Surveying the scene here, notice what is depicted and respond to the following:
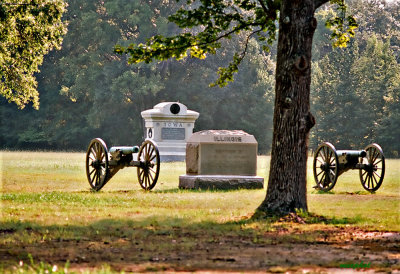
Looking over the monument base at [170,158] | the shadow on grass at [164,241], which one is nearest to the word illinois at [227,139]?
the shadow on grass at [164,241]

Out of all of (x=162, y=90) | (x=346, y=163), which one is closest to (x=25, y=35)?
(x=346, y=163)

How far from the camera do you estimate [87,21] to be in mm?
53688

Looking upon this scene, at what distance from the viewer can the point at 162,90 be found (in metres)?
56.0

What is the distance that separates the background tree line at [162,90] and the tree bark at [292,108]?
131 feet

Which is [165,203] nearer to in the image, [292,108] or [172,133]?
[292,108]

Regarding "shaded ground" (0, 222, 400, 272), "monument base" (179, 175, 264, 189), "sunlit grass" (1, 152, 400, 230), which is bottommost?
"shaded ground" (0, 222, 400, 272)

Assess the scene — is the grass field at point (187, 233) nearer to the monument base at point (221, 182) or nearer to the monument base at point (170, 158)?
the monument base at point (221, 182)

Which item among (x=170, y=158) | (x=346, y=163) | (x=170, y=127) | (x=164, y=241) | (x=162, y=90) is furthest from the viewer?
(x=162, y=90)

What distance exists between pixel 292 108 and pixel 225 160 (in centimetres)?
674

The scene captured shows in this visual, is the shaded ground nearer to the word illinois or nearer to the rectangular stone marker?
the word illinois

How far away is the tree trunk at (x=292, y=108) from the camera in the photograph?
11.5 m

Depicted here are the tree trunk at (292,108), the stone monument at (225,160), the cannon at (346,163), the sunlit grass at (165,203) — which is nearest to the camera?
the tree trunk at (292,108)

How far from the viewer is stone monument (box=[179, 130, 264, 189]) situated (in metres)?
18.0

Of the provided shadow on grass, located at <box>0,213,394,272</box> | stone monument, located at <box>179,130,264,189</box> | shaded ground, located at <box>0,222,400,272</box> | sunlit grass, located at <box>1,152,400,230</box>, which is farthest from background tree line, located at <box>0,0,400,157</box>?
shaded ground, located at <box>0,222,400,272</box>
